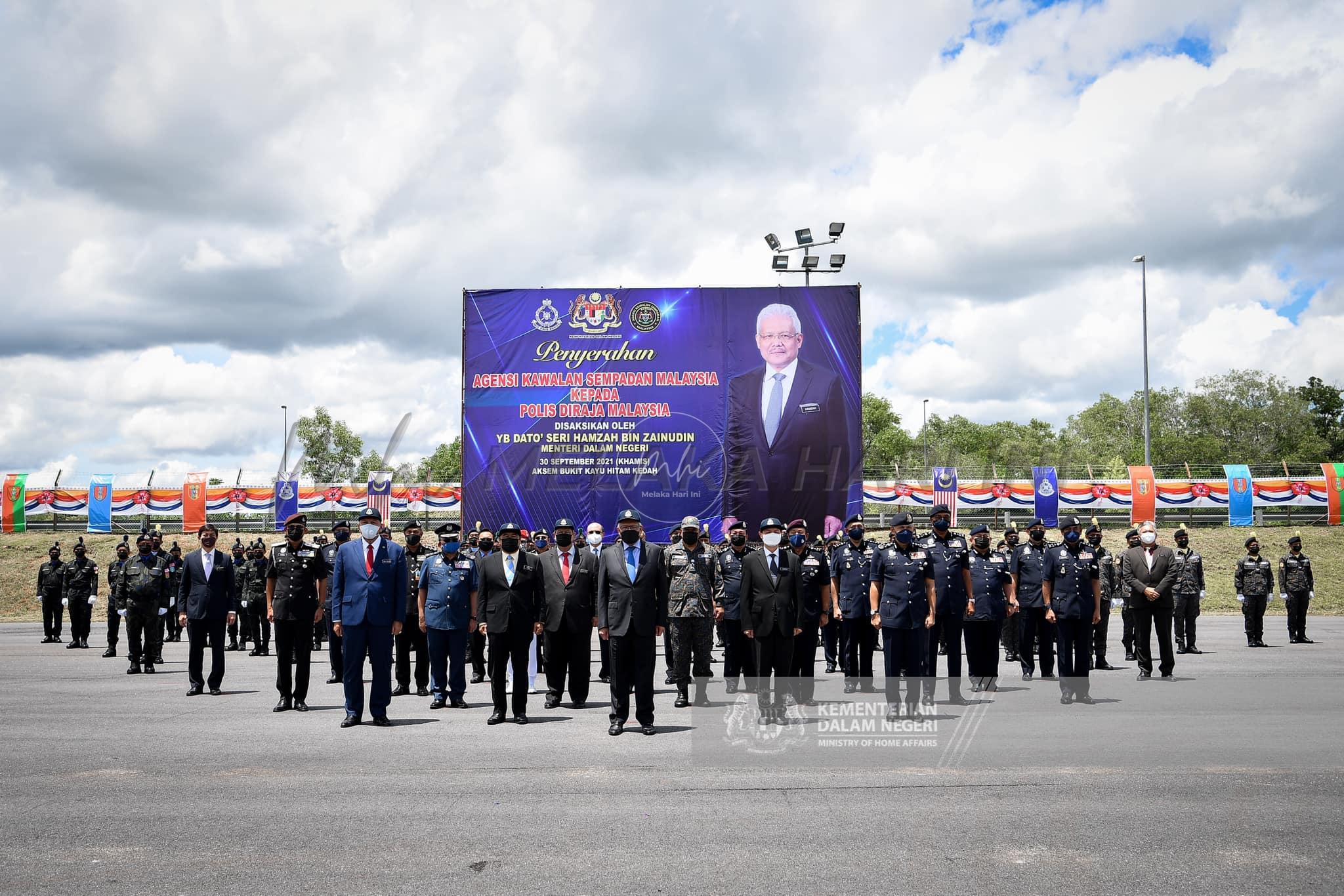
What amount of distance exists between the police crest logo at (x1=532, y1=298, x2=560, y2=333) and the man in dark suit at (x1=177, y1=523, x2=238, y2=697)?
9912mm

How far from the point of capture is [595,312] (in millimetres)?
20344

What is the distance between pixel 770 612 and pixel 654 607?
1.09 metres

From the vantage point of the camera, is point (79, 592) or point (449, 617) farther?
point (79, 592)

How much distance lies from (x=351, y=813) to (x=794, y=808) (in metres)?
2.58

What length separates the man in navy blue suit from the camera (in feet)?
30.0

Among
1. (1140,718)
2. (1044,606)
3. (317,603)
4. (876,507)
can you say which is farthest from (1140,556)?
(876,507)

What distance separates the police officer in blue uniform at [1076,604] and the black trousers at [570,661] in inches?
192

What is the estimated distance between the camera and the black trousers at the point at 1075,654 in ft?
33.4

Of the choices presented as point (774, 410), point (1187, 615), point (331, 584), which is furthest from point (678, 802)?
point (774, 410)

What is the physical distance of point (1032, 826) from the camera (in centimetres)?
546

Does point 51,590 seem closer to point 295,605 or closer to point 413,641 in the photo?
point 413,641

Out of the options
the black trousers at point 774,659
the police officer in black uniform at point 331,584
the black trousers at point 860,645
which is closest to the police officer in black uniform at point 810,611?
the black trousers at point 860,645

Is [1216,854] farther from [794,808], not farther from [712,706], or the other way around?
[712,706]

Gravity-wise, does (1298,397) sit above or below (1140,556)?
above
